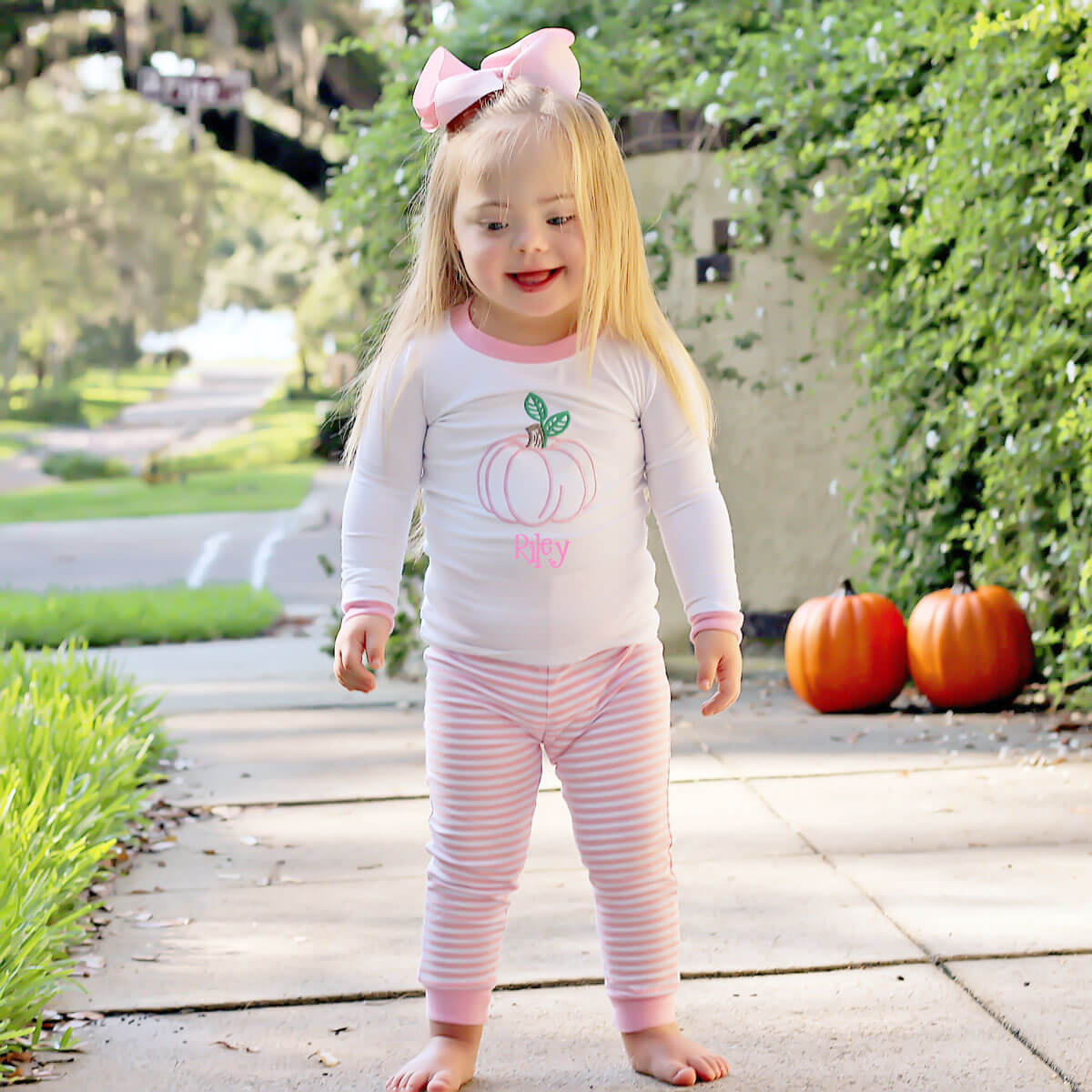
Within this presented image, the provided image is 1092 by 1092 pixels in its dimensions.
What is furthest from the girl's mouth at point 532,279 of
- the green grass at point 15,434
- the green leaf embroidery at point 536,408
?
the green grass at point 15,434

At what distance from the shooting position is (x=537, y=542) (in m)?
2.07

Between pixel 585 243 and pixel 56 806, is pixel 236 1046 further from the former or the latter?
pixel 585 243

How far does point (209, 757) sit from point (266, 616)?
11.4 feet

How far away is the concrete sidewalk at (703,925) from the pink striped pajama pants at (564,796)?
158 mm

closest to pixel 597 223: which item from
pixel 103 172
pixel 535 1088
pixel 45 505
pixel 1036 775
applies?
pixel 535 1088

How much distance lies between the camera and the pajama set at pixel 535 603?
2.09 meters

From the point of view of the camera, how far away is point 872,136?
4.56 meters

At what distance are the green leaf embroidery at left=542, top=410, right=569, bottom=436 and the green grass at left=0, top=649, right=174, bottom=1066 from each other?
3.75 feet

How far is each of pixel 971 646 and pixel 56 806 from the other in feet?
9.25

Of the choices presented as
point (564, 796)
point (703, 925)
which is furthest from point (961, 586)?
point (564, 796)

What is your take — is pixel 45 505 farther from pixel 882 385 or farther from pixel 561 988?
pixel 561 988

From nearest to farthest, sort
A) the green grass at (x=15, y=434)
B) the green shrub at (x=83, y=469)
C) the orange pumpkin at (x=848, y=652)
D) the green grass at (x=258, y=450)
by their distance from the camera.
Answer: the orange pumpkin at (x=848, y=652) < the green shrub at (x=83, y=469) < the green grass at (x=258, y=450) < the green grass at (x=15, y=434)

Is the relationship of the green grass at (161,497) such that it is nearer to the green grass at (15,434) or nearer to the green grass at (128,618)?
the green grass at (15,434)

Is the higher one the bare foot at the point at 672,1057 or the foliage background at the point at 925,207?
the foliage background at the point at 925,207
